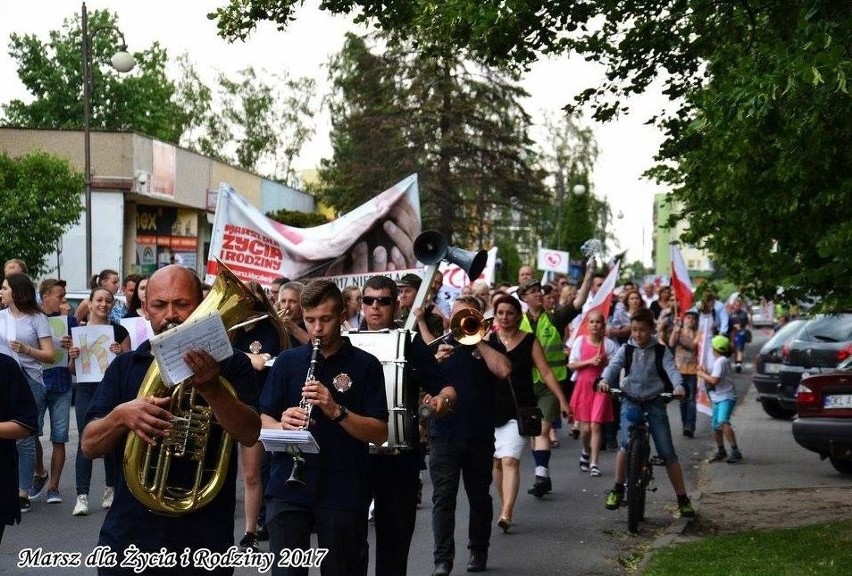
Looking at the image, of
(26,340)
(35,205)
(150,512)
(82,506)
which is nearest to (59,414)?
(26,340)

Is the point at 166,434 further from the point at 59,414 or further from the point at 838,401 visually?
the point at 838,401

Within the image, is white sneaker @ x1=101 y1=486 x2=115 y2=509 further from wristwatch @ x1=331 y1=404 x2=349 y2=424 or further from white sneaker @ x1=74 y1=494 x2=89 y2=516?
wristwatch @ x1=331 y1=404 x2=349 y2=424

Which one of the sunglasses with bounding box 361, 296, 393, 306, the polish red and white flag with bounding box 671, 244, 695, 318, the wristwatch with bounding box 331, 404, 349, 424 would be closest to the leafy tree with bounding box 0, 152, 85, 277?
the polish red and white flag with bounding box 671, 244, 695, 318

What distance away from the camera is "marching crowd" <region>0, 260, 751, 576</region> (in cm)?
Answer: 505

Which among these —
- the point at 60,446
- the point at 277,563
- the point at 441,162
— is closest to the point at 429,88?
the point at 441,162

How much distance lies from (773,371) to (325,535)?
55.4 feet

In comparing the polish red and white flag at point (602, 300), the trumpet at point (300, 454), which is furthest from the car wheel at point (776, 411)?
the trumpet at point (300, 454)

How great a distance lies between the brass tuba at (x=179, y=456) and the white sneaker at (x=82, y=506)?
6.54m

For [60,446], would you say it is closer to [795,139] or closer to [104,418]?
[795,139]

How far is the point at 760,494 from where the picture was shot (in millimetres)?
13836

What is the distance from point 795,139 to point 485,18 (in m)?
2.43

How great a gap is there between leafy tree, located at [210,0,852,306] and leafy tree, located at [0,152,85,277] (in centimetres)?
2516

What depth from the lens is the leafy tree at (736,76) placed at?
8375mm

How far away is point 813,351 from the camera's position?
19.9 meters
